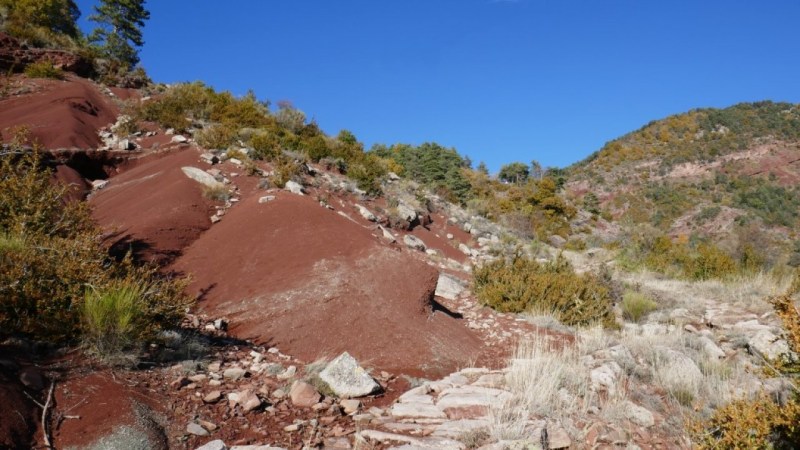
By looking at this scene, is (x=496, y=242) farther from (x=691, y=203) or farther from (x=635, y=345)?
(x=691, y=203)

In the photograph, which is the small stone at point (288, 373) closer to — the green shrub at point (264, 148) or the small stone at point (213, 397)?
Result: the small stone at point (213, 397)

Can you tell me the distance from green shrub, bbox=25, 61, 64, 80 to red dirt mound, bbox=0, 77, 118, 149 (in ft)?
1.35

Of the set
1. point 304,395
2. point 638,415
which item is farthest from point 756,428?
point 304,395

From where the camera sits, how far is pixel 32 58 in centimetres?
1809

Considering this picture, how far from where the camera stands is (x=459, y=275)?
35.4 ft

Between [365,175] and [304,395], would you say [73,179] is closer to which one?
[365,175]

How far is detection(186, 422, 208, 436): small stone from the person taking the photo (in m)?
3.16

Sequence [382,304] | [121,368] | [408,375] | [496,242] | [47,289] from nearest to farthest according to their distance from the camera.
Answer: [121,368] → [47,289] → [408,375] → [382,304] → [496,242]

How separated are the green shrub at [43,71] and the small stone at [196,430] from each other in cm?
1972

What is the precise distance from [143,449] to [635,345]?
541 centimetres

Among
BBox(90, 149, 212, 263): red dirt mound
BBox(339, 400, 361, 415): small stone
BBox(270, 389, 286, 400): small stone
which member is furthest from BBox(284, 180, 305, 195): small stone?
BBox(339, 400, 361, 415): small stone

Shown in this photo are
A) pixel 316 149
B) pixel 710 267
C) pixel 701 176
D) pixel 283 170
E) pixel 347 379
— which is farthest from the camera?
pixel 701 176

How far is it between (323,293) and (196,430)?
3.25 meters

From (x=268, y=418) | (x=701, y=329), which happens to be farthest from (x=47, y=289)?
(x=701, y=329)
